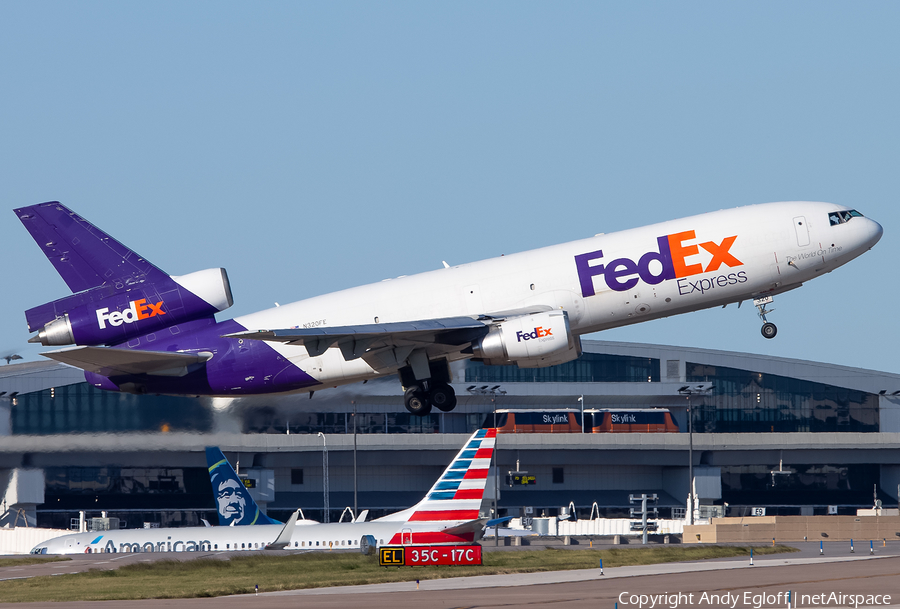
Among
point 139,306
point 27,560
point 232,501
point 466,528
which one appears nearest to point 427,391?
point 466,528

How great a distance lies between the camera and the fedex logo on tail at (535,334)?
134ft

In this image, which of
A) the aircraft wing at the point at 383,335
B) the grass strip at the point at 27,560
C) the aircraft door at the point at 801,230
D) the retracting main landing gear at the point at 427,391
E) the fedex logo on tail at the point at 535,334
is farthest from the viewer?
the grass strip at the point at 27,560

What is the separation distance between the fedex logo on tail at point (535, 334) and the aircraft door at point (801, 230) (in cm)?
991

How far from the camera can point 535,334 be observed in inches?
1615

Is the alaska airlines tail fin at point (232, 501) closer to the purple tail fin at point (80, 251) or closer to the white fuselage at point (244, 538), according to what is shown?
the white fuselage at point (244, 538)

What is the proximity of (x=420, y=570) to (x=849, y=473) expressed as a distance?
85289 millimetres

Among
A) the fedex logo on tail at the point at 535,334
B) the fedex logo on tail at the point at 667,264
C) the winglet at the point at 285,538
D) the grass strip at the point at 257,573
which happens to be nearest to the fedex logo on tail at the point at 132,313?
the grass strip at the point at 257,573

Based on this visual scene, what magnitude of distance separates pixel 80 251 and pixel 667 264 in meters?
22.8

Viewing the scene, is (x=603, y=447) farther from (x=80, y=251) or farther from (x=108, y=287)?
(x=80, y=251)

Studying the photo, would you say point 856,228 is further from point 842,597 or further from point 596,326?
point 842,597

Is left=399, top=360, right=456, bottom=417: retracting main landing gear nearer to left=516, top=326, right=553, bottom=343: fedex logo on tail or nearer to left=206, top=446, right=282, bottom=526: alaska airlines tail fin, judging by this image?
left=516, top=326, right=553, bottom=343: fedex logo on tail

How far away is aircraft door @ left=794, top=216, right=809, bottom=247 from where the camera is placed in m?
42.1

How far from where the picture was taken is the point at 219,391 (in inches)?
1743

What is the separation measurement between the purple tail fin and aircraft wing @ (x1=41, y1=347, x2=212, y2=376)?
3.58 m
